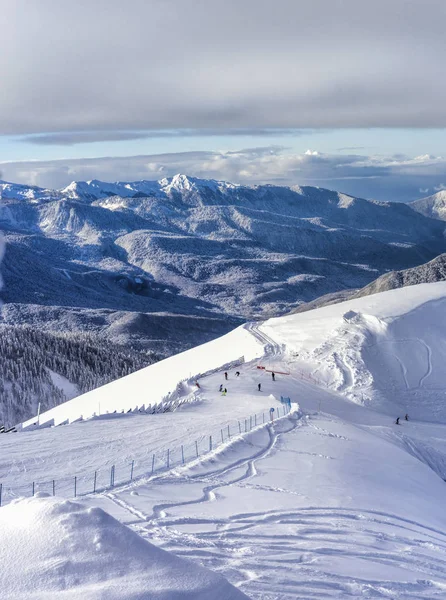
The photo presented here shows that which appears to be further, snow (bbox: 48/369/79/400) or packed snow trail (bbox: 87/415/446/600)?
snow (bbox: 48/369/79/400)

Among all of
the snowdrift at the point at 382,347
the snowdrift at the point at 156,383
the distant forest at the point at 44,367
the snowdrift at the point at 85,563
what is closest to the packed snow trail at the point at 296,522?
the snowdrift at the point at 85,563

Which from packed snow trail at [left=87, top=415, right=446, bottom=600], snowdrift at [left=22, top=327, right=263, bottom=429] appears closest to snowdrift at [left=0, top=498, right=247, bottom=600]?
packed snow trail at [left=87, top=415, right=446, bottom=600]

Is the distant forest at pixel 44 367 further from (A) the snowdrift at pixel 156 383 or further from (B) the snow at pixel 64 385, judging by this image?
(A) the snowdrift at pixel 156 383

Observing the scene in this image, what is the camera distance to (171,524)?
1844cm

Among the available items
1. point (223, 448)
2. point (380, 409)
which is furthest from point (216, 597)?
point (380, 409)

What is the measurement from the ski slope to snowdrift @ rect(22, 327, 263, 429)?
930 millimetres

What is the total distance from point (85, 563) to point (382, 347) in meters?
63.8

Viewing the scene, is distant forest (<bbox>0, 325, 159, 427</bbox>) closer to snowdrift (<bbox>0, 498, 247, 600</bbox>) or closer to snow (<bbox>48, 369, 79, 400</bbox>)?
snow (<bbox>48, 369, 79, 400</bbox>)

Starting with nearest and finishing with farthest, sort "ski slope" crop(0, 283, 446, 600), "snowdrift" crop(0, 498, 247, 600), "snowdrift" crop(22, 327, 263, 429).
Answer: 1. "snowdrift" crop(0, 498, 247, 600)
2. "ski slope" crop(0, 283, 446, 600)
3. "snowdrift" crop(22, 327, 263, 429)

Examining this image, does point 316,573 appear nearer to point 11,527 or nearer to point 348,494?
point 11,527

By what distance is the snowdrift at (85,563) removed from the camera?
388 inches

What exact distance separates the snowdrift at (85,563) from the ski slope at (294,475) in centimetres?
379

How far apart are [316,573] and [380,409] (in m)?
44.3

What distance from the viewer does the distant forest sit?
100 metres
